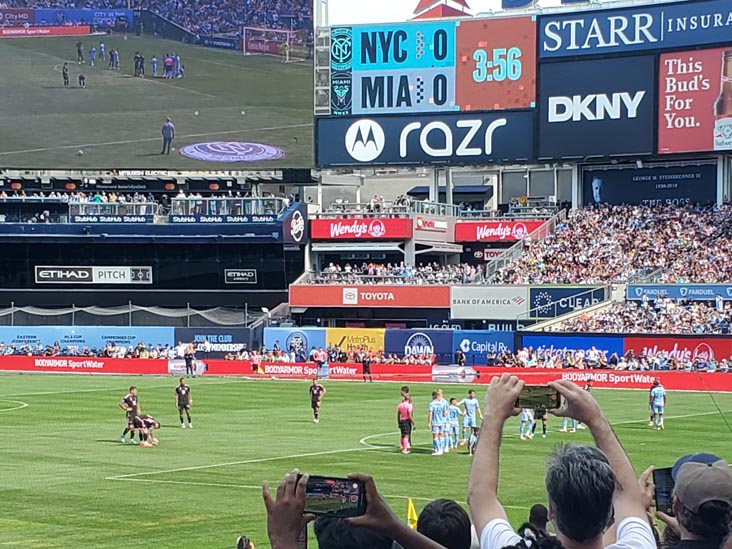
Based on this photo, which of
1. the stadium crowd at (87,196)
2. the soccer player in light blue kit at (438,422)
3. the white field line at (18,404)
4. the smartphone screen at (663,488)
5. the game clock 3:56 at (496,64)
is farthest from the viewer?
the stadium crowd at (87,196)

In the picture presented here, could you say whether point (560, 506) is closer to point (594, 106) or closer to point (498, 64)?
point (594, 106)

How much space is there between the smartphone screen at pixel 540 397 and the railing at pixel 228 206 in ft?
234

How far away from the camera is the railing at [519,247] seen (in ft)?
233

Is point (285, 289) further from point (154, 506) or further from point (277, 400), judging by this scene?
point (154, 506)

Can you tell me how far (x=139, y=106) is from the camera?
8069 centimetres

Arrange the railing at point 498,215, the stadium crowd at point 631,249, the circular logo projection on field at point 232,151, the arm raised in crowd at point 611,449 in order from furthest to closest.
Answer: the circular logo projection on field at point 232,151 → the railing at point 498,215 → the stadium crowd at point 631,249 → the arm raised in crowd at point 611,449

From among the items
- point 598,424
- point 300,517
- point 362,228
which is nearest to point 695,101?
point 362,228

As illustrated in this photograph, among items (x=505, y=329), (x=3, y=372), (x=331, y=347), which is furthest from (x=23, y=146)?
(x=505, y=329)

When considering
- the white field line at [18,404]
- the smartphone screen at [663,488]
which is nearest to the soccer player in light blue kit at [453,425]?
the white field line at [18,404]

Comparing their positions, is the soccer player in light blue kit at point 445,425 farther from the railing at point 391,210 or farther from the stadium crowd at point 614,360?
the railing at point 391,210

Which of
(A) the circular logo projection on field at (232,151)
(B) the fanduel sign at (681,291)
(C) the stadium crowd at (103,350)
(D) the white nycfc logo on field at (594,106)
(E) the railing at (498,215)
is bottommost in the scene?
(C) the stadium crowd at (103,350)

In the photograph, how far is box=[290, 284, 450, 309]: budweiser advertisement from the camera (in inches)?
2749

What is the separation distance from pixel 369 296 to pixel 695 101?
19.5 metres

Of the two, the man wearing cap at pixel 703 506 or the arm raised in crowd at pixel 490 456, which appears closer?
the arm raised in crowd at pixel 490 456
